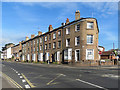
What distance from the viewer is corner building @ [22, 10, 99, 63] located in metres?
32.5

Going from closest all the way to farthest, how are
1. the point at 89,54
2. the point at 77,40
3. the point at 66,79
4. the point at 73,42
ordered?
1. the point at 66,79
2. the point at 89,54
3. the point at 77,40
4. the point at 73,42

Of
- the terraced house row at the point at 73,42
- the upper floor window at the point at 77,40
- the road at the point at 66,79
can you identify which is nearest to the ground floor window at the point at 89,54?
the terraced house row at the point at 73,42

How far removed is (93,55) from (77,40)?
17.5 feet

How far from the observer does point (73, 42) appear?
116 ft

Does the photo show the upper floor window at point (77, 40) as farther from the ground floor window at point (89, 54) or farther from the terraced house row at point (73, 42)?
the ground floor window at point (89, 54)

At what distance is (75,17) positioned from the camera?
36.5 m

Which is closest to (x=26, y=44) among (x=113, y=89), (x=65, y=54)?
(x=65, y=54)

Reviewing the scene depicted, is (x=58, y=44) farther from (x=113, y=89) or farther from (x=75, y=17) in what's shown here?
(x=113, y=89)

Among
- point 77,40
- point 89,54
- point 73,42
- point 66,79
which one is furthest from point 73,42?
point 66,79

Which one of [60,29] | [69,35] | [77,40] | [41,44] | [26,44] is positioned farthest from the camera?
[26,44]

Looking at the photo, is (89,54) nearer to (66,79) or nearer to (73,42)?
(73,42)

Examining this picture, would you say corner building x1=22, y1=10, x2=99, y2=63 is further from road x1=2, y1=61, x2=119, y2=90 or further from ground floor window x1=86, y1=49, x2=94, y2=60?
road x1=2, y1=61, x2=119, y2=90

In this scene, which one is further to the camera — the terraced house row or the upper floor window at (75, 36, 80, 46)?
the upper floor window at (75, 36, 80, 46)

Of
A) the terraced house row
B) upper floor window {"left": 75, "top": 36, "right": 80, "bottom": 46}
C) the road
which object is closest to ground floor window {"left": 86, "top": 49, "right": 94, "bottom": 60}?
the terraced house row
